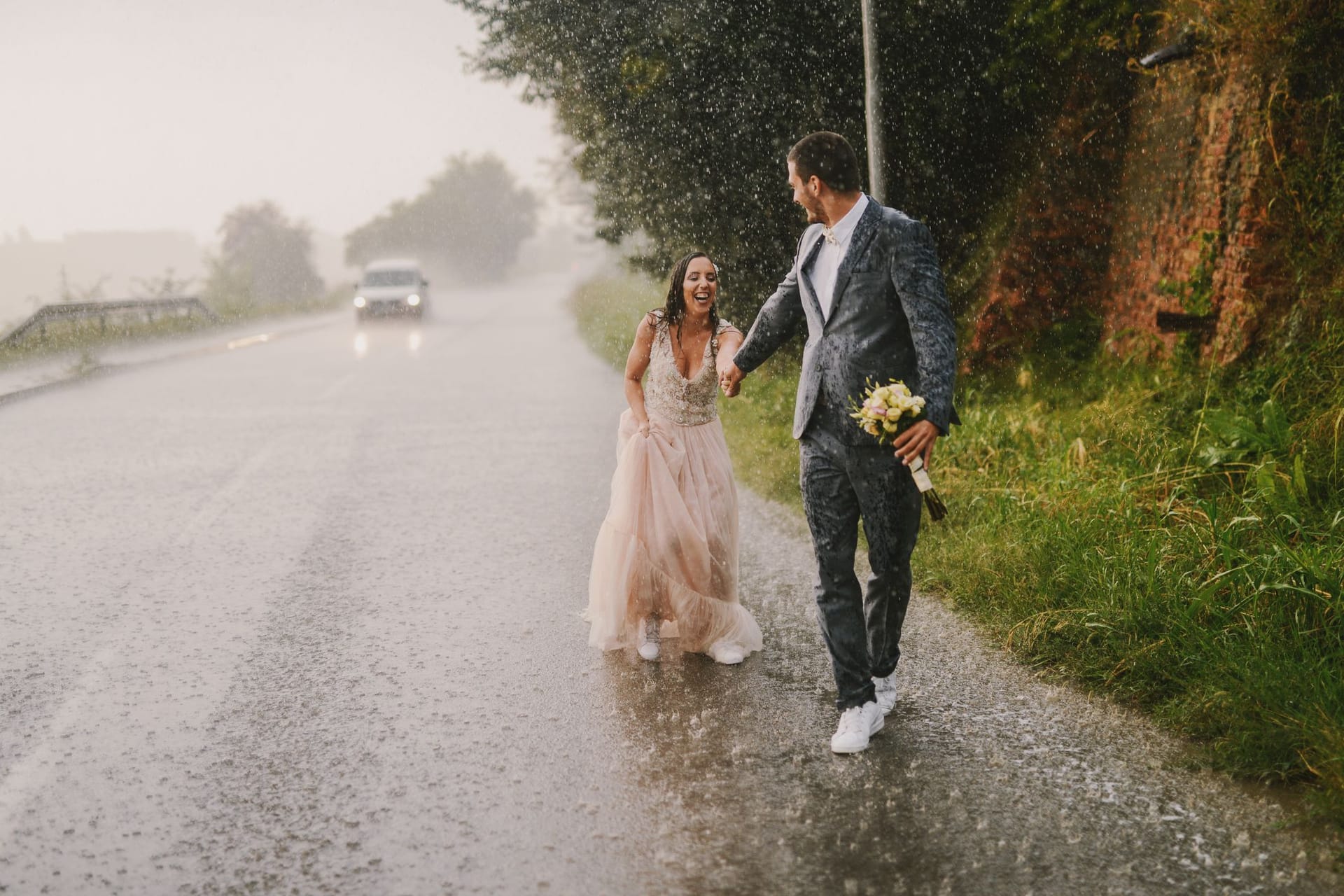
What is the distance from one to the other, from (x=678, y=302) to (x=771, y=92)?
23.1 ft

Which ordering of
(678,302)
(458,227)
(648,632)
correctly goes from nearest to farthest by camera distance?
(678,302), (648,632), (458,227)

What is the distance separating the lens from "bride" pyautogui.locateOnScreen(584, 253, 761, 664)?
16.2 ft

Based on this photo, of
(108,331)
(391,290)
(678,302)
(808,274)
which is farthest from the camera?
(391,290)

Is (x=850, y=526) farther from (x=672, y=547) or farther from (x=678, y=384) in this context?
(x=678, y=384)

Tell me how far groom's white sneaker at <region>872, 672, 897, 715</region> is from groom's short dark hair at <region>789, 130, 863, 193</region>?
180 cm

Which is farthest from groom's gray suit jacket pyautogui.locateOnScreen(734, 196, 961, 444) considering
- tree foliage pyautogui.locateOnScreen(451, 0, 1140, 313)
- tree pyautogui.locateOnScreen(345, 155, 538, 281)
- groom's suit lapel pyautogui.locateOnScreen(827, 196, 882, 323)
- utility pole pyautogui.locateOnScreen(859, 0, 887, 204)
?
tree pyautogui.locateOnScreen(345, 155, 538, 281)

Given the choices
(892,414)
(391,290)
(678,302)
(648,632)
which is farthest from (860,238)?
(391,290)

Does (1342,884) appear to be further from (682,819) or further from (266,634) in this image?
(266,634)

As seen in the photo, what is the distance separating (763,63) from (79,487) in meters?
7.09

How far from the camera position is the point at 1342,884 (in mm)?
2990

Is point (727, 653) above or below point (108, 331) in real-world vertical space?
below

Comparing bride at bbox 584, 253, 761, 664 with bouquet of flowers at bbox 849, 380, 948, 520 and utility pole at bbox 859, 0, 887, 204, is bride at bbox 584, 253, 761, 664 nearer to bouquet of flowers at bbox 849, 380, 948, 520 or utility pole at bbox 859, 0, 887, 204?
bouquet of flowers at bbox 849, 380, 948, 520

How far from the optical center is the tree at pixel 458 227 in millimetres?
88938

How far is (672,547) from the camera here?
4.94 meters
